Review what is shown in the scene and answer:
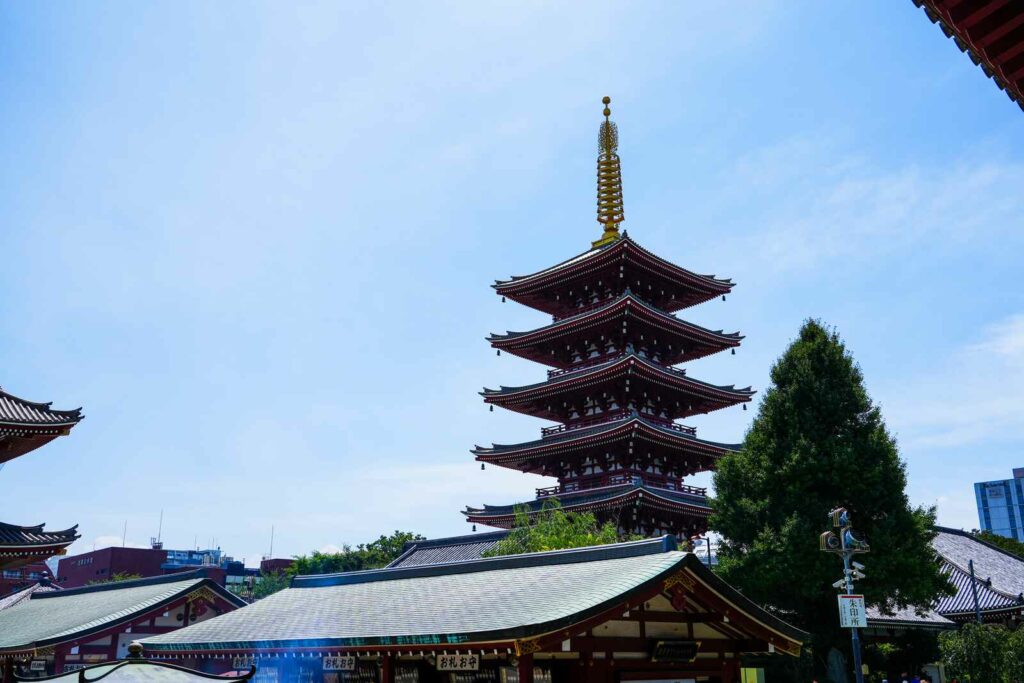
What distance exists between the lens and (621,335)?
138 feet

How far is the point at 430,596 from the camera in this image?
19.0 m

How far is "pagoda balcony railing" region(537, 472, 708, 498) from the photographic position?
3938 centimetres

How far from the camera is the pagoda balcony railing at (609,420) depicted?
40.4 m

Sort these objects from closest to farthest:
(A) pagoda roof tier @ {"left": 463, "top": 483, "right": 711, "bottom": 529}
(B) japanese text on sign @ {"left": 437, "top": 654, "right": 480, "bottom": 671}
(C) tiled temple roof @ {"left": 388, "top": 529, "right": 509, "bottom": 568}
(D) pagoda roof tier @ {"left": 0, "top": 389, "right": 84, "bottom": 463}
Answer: (B) japanese text on sign @ {"left": 437, "top": 654, "right": 480, "bottom": 671}
(D) pagoda roof tier @ {"left": 0, "top": 389, "right": 84, "bottom": 463}
(A) pagoda roof tier @ {"left": 463, "top": 483, "right": 711, "bottom": 529}
(C) tiled temple roof @ {"left": 388, "top": 529, "right": 509, "bottom": 568}

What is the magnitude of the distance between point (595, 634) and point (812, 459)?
1702 cm

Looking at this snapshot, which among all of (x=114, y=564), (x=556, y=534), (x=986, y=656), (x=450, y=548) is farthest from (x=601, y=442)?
(x=114, y=564)

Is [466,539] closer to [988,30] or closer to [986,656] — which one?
[986,656]

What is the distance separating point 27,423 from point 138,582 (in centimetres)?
1456

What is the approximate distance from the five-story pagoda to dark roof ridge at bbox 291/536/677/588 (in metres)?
15.9

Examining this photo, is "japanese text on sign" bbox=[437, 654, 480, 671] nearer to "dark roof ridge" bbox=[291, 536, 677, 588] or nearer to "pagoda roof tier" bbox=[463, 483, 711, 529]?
"dark roof ridge" bbox=[291, 536, 677, 588]

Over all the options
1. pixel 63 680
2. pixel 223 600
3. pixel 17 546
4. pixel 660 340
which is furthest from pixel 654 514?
pixel 63 680

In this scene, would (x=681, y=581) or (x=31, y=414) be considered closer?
(x=681, y=581)

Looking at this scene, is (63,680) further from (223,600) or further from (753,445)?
(753,445)

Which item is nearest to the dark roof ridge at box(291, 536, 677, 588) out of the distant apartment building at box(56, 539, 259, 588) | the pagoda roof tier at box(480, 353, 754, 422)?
the pagoda roof tier at box(480, 353, 754, 422)
